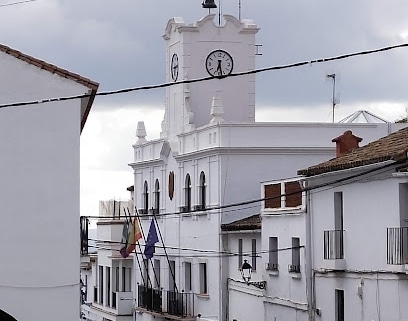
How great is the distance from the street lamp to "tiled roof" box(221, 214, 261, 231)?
121 cm

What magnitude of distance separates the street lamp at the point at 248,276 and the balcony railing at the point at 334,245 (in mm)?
6298

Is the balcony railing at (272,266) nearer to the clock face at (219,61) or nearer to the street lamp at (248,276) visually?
the street lamp at (248,276)

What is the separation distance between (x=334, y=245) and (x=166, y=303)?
750 inches

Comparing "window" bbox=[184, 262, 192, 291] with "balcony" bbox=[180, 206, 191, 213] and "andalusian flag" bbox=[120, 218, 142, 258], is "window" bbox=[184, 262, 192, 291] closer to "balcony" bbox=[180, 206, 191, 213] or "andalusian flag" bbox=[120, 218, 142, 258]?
"balcony" bbox=[180, 206, 191, 213]

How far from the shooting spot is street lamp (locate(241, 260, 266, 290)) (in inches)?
1672

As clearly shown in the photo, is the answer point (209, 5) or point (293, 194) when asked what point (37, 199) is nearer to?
point (293, 194)

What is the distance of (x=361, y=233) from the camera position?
3416 centimetres

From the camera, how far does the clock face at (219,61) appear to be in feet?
173

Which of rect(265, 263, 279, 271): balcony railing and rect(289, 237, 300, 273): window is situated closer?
rect(289, 237, 300, 273): window

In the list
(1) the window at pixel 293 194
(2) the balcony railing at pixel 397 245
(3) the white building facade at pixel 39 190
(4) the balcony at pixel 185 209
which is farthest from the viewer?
(4) the balcony at pixel 185 209

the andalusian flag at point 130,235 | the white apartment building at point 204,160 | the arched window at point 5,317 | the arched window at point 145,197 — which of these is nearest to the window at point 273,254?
the white apartment building at point 204,160

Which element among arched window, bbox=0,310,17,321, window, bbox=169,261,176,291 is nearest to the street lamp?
window, bbox=169,261,176,291

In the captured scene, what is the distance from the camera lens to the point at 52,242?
26016mm

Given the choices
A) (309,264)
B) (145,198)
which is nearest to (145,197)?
(145,198)
